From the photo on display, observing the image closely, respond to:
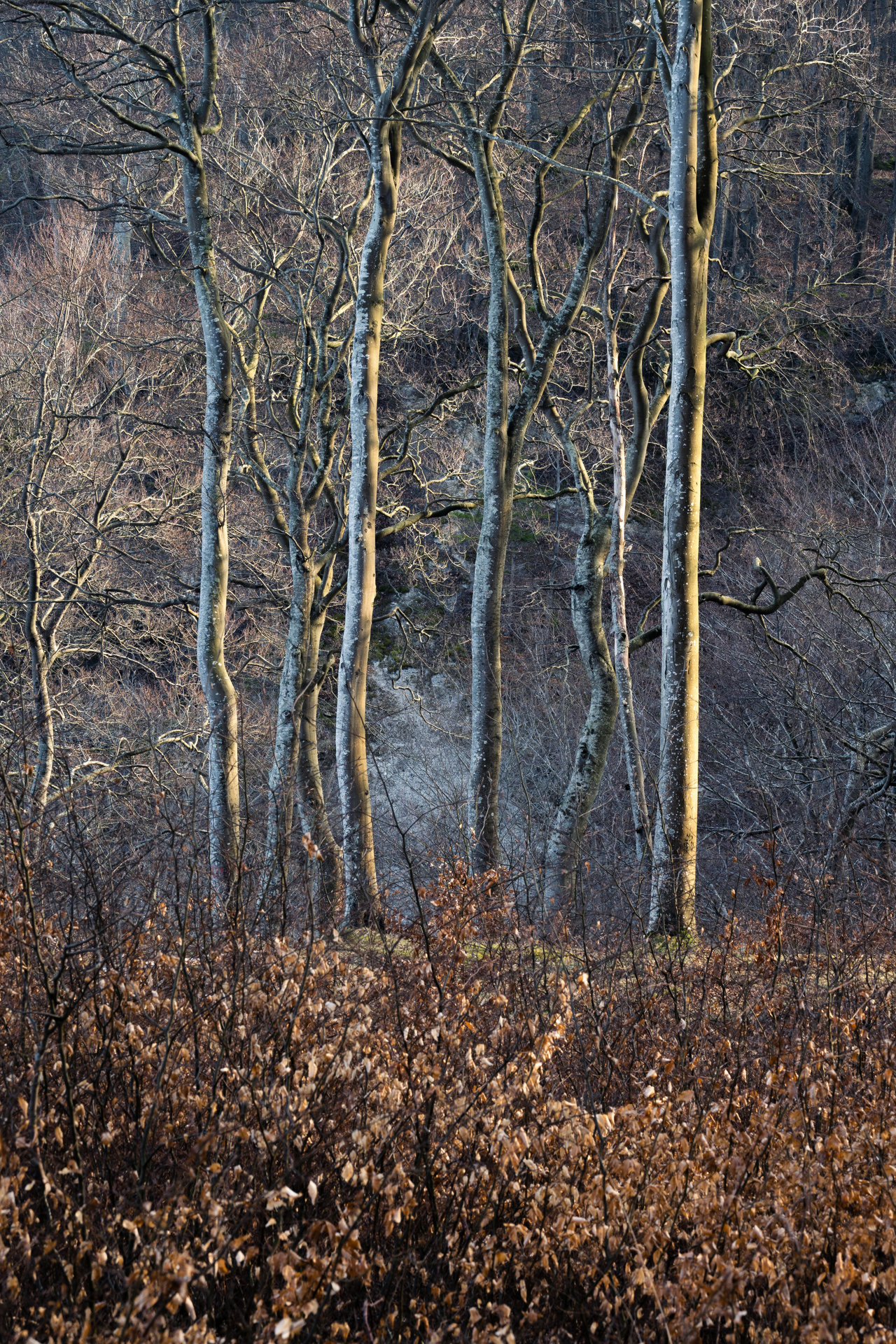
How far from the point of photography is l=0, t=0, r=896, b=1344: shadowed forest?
10.3 ft

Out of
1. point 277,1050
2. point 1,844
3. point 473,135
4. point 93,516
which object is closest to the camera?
point 277,1050

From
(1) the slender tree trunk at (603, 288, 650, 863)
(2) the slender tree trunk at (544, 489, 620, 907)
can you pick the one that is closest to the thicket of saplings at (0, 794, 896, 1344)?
(1) the slender tree trunk at (603, 288, 650, 863)

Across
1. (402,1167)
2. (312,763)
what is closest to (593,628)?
(312,763)

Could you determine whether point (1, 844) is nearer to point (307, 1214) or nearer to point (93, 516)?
point (307, 1214)

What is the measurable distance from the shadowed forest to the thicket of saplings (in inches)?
1.1

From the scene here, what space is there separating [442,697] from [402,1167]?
22.5m

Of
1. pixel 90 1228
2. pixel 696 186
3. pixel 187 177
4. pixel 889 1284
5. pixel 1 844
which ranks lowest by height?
pixel 889 1284

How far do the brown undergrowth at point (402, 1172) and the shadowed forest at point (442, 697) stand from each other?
0.09 feet

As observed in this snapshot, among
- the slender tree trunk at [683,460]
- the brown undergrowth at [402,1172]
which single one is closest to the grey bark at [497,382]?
the slender tree trunk at [683,460]

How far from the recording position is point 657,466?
1105 inches

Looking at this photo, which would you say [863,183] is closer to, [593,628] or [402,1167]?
[593,628]

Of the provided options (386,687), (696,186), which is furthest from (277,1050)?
(386,687)

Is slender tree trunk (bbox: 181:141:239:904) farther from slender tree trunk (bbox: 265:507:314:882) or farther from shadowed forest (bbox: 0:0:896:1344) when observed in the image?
slender tree trunk (bbox: 265:507:314:882)

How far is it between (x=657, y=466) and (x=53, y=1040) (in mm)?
26162
